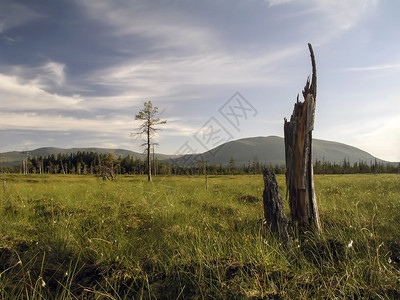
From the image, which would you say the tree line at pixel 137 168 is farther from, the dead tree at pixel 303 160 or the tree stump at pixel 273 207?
the tree stump at pixel 273 207

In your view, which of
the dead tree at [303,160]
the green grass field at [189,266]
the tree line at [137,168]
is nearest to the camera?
the green grass field at [189,266]

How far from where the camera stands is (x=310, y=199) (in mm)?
5211

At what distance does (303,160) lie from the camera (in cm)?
523

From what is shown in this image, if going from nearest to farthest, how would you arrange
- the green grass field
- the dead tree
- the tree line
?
1. the green grass field
2. the dead tree
3. the tree line

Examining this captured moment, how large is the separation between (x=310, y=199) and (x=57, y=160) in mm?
138101

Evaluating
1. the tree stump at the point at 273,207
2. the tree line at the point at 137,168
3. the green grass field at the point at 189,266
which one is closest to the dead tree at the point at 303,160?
the green grass field at the point at 189,266

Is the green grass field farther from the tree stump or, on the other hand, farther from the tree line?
the tree line

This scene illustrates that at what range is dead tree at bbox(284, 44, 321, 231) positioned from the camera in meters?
5.18

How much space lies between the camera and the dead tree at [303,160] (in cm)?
518

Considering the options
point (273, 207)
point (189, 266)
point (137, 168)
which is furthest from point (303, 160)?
point (137, 168)

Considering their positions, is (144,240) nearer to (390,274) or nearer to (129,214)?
(129,214)

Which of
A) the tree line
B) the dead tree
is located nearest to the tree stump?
the dead tree

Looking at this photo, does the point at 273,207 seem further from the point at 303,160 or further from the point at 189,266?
the point at 189,266

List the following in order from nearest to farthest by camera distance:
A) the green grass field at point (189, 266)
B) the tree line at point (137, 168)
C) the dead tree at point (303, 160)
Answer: the green grass field at point (189, 266)
the dead tree at point (303, 160)
the tree line at point (137, 168)
